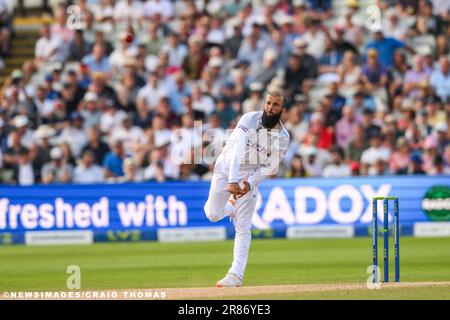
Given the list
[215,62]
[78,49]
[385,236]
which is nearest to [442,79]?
[215,62]

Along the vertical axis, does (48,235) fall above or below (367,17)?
below

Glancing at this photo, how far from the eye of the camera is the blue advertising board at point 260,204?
21703mm

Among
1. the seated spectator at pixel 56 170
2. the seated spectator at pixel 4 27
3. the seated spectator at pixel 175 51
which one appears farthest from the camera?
the seated spectator at pixel 4 27

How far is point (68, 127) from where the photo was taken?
24531mm

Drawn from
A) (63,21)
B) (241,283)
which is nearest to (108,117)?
(63,21)

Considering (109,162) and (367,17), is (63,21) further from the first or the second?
(367,17)

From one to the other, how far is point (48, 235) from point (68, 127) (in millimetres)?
3514

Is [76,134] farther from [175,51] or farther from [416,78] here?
[416,78]

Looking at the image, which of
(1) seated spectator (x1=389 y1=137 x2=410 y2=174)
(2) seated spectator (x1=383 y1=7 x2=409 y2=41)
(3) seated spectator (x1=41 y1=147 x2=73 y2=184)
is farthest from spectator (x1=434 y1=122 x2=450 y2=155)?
(3) seated spectator (x1=41 y1=147 x2=73 y2=184)

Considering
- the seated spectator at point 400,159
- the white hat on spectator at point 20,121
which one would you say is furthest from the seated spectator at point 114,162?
the seated spectator at point 400,159

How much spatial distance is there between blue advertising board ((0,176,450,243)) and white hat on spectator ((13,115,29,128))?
297cm

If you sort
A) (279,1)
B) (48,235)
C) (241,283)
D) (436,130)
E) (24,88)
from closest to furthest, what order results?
(241,283) → (48,235) → (436,130) → (24,88) → (279,1)

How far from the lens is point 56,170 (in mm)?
23672

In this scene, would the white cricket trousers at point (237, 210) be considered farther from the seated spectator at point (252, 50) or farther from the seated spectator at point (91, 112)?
the seated spectator at point (252, 50)
